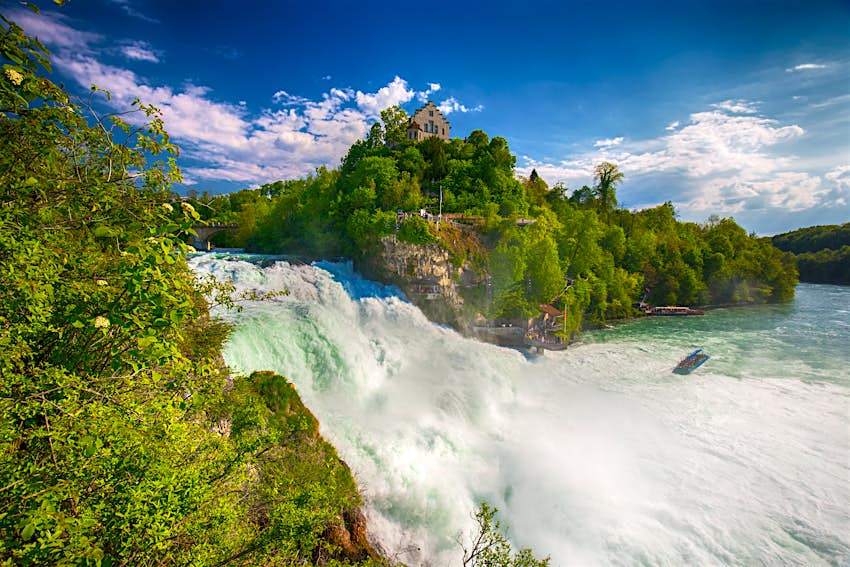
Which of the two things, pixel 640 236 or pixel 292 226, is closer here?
pixel 292 226

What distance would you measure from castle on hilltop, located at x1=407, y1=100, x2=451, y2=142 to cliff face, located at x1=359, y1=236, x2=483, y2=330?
18.4 m

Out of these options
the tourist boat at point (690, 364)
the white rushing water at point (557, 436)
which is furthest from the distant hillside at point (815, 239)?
the tourist boat at point (690, 364)

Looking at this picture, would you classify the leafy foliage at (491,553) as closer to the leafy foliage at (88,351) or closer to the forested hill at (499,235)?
the leafy foliage at (88,351)

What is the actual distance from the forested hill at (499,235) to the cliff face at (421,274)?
70 centimetres

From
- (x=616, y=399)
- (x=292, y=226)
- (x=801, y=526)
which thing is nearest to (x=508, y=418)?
(x=616, y=399)

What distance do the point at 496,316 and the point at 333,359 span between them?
41.7ft

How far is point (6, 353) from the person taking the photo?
2408 millimetres

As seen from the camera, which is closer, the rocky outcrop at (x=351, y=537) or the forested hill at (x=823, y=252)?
the rocky outcrop at (x=351, y=537)

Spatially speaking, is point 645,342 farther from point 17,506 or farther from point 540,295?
point 17,506

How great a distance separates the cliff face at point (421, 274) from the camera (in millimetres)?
21594

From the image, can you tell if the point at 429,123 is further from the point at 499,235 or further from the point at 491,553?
the point at 491,553

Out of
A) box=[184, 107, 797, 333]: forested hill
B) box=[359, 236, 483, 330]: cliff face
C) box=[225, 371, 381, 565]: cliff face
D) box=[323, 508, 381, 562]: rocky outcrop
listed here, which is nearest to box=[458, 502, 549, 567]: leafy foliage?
box=[225, 371, 381, 565]: cliff face

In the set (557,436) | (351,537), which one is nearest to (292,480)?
(351,537)

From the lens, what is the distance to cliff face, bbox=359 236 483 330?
21.6 meters
